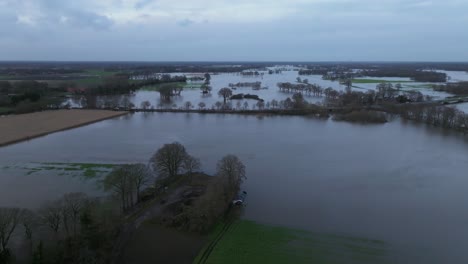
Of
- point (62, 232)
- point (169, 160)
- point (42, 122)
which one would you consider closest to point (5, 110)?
point (42, 122)

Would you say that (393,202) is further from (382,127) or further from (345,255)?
(382,127)

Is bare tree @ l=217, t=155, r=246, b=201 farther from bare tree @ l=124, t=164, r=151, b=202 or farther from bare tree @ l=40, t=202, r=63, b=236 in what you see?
bare tree @ l=40, t=202, r=63, b=236

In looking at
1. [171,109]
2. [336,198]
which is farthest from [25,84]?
[336,198]

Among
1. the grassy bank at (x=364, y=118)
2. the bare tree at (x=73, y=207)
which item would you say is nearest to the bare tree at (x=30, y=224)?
the bare tree at (x=73, y=207)

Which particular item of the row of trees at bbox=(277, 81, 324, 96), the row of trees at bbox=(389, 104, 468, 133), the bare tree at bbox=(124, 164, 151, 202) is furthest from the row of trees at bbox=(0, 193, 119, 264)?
the row of trees at bbox=(277, 81, 324, 96)

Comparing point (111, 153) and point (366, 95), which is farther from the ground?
point (366, 95)

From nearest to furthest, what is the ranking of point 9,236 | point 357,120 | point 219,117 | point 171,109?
point 9,236 < point 357,120 < point 219,117 < point 171,109

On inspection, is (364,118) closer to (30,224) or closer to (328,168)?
(328,168)
